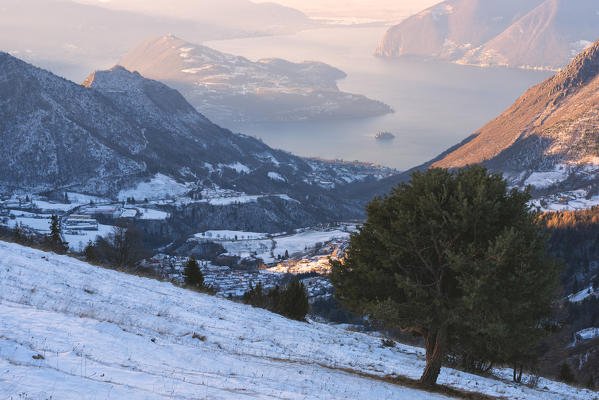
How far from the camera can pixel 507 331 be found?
16859mm

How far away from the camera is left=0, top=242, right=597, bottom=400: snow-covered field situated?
11.2 m

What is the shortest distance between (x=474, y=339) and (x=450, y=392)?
6.67 feet

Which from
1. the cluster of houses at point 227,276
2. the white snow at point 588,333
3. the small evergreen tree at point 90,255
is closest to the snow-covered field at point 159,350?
the small evergreen tree at point 90,255

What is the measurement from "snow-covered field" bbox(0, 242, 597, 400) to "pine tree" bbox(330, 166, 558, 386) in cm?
270

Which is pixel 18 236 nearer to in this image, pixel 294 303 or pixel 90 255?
pixel 90 255

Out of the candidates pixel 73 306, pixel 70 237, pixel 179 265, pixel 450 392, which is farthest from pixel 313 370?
pixel 70 237

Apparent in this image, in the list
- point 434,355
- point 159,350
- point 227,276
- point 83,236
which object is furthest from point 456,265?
point 83,236

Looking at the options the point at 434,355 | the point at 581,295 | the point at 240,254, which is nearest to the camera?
the point at 434,355

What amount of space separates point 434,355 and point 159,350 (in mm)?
9653

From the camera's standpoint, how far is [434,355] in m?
18.7

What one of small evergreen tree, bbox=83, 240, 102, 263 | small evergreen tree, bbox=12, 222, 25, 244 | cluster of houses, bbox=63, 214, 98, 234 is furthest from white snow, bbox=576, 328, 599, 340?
cluster of houses, bbox=63, 214, 98, 234

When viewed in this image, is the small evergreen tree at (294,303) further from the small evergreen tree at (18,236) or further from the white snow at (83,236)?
the white snow at (83,236)

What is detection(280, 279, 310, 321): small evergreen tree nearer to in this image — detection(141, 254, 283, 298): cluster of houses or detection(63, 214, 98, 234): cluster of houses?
detection(141, 254, 283, 298): cluster of houses

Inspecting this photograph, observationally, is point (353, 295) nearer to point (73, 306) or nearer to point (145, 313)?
point (145, 313)
